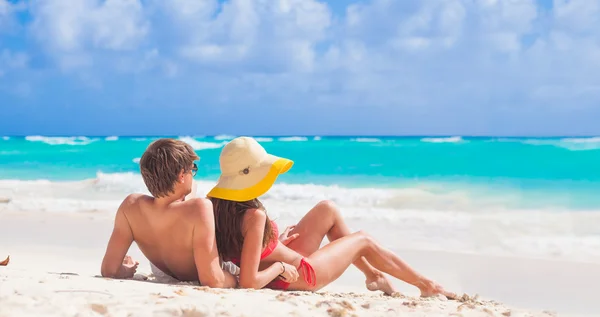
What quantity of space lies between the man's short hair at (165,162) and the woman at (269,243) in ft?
0.90

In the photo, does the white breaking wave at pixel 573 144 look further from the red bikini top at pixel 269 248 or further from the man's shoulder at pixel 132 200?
the man's shoulder at pixel 132 200

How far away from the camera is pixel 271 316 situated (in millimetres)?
2994

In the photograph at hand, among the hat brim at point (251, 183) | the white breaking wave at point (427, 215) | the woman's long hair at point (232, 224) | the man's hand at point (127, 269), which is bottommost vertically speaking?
the white breaking wave at point (427, 215)

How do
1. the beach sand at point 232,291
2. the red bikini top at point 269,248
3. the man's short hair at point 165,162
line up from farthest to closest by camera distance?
the red bikini top at point 269,248
the man's short hair at point 165,162
the beach sand at point 232,291

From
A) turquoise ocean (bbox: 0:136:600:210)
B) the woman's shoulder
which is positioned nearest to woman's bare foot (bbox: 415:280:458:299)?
the woman's shoulder

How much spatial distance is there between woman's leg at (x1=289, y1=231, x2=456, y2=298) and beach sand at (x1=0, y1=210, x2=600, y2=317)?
0.11 m

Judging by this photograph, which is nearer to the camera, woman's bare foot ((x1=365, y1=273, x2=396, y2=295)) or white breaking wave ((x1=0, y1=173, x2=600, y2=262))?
woman's bare foot ((x1=365, y1=273, x2=396, y2=295))

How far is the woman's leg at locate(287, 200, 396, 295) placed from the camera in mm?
4141

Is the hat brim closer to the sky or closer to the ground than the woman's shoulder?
closer to the sky

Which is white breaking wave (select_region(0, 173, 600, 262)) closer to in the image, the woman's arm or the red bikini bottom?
the red bikini bottom

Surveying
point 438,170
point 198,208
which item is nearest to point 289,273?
point 198,208

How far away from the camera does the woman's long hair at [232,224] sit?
11.6ft

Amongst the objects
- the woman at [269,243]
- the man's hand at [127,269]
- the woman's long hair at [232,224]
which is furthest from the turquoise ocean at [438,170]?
the man's hand at [127,269]

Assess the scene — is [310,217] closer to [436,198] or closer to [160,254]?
[160,254]
